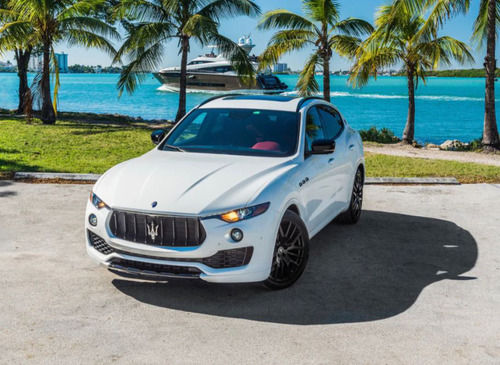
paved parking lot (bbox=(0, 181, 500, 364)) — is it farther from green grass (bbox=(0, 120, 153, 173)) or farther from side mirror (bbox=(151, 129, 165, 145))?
green grass (bbox=(0, 120, 153, 173))

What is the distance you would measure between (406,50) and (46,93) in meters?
13.6

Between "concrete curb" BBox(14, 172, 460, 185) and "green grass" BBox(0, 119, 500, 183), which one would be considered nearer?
"concrete curb" BBox(14, 172, 460, 185)

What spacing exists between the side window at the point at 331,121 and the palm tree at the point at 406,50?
503 inches

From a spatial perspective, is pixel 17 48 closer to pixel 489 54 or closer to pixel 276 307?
pixel 489 54

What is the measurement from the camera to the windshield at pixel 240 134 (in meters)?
6.44

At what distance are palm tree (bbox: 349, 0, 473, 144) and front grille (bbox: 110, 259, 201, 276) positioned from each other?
53.8 feet

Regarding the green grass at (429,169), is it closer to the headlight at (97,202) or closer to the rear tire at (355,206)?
the rear tire at (355,206)

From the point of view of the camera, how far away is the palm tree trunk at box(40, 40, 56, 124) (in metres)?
22.8

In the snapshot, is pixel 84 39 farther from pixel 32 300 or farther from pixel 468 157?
pixel 32 300

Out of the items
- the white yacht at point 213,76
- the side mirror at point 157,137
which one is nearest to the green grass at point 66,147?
the side mirror at point 157,137

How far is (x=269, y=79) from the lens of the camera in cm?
9044

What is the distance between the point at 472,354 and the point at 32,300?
11.5 feet

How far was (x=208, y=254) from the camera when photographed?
5.04 m

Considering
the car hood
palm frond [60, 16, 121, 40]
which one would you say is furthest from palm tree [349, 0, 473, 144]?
the car hood
